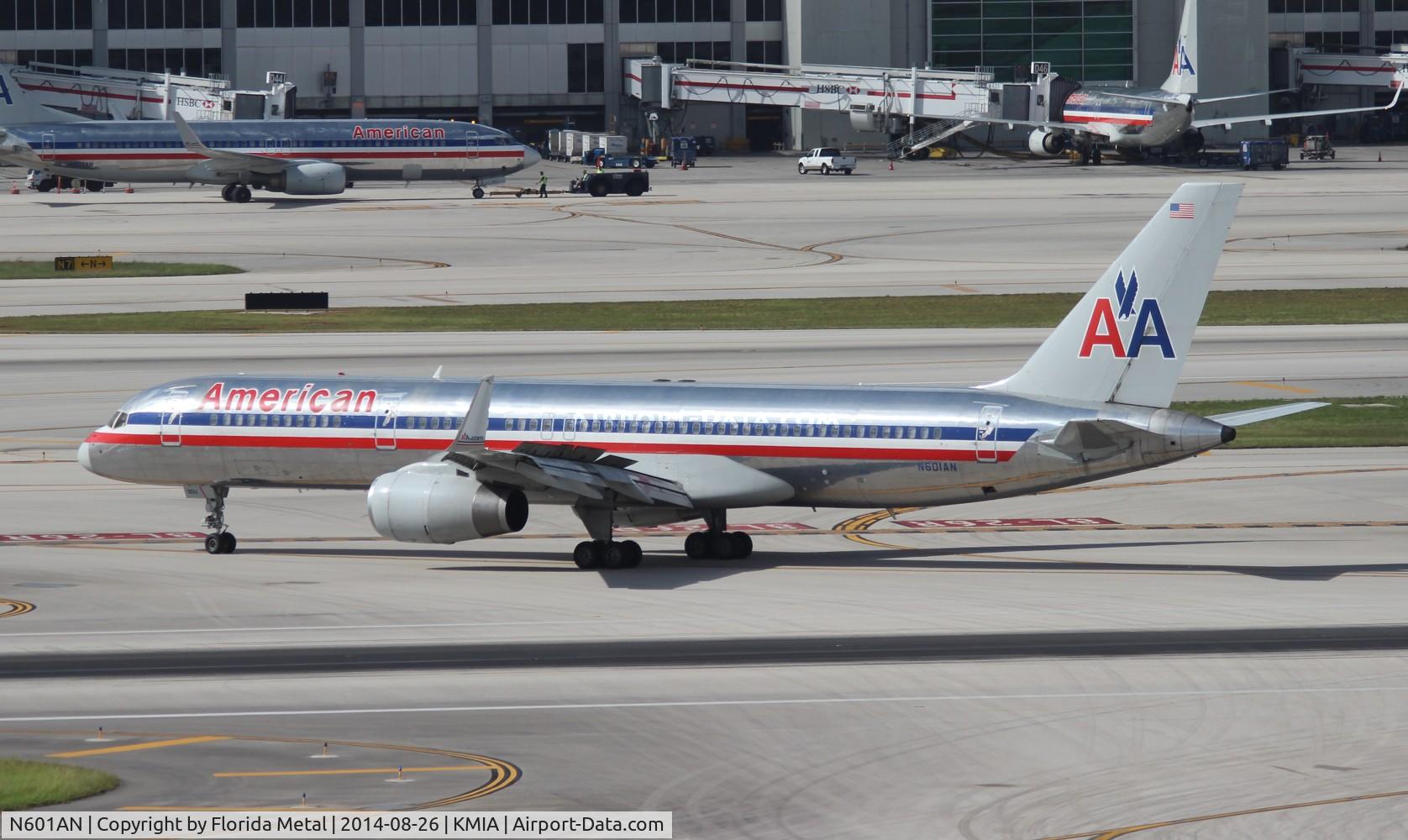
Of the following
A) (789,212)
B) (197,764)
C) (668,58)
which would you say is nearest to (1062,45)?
(668,58)

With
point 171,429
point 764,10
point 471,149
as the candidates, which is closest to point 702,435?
point 171,429

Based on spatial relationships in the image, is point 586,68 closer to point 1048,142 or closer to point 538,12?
point 538,12

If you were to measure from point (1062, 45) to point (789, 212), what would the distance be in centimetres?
6004

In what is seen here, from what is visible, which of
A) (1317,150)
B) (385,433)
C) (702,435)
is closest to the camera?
(702,435)

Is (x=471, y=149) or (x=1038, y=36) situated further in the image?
(x=1038, y=36)

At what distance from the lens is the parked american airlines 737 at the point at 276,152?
139 metres

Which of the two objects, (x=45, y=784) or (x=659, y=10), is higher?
(x=659, y=10)

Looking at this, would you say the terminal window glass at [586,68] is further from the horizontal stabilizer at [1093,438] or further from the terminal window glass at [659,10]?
the horizontal stabilizer at [1093,438]

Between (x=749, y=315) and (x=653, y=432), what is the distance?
1707 inches

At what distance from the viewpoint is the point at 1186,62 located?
6093 inches

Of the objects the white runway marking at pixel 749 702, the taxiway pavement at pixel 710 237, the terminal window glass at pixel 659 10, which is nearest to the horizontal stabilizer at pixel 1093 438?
the white runway marking at pixel 749 702

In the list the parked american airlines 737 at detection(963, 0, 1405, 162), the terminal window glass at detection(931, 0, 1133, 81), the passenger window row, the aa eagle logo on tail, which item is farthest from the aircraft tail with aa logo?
the terminal window glass at detection(931, 0, 1133, 81)

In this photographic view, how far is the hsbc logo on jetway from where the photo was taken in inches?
1438

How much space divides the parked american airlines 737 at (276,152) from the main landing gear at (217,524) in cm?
9753
